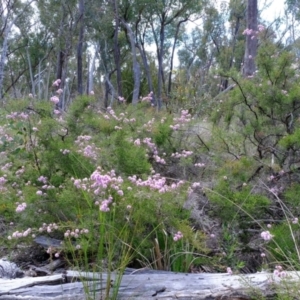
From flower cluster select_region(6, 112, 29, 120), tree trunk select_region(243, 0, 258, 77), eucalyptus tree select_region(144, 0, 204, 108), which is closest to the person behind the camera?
flower cluster select_region(6, 112, 29, 120)

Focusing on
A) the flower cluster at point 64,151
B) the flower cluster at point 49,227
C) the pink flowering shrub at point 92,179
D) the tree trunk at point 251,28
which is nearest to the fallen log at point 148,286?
the pink flowering shrub at point 92,179

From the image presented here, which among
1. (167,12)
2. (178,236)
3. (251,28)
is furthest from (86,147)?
(167,12)

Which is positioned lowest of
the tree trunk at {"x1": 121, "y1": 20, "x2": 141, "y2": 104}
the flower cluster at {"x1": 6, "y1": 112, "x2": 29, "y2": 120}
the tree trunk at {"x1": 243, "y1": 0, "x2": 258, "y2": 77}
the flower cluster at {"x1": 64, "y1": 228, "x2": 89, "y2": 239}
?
the flower cluster at {"x1": 64, "y1": 228, "x2": 89, "y2": 239}

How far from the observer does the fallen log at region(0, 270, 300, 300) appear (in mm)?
2553

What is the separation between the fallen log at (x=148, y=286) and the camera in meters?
2.55

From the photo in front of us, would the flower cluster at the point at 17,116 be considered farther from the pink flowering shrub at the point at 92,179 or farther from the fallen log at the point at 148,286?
the fallen log at the point at 148,286

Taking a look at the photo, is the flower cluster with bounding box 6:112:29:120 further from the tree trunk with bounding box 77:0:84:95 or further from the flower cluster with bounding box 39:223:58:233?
the tree trunk with bounding box 77:0:84:95

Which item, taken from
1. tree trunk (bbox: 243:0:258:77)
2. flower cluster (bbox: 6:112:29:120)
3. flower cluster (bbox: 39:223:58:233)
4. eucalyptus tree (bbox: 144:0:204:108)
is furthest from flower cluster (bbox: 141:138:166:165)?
eucalyptus tree (bbox: 144:0:204:108)

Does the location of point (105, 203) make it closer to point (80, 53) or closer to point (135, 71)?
point (80, 53)

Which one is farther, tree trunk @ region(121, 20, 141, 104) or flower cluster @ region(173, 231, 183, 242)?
tree trunk @ region(121, 20, 141, 104)

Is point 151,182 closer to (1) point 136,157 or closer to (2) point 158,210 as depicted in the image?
(2) point 158,210

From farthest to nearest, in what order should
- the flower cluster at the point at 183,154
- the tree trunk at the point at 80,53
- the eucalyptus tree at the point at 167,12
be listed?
the eucalyptus tree at the point at 167,12 < the tree trunk at the point at 80,53 < the flower cluster at the point at 183,154

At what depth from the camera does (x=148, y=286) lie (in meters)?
2.71

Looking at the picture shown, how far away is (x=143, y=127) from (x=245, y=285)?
8.26 ft
